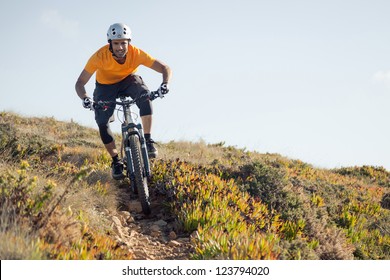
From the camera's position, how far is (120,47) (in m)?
6.74

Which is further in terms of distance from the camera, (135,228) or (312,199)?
(312,199)

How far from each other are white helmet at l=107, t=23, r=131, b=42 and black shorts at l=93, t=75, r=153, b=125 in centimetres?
90

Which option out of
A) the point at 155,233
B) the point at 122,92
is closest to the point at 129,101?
the point at 122,92

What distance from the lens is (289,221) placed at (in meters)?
7.00

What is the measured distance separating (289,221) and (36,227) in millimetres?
4369

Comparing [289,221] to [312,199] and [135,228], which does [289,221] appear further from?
[135,228]

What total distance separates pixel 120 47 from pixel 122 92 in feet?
3.05

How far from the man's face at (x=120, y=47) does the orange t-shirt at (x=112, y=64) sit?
0.77 ft

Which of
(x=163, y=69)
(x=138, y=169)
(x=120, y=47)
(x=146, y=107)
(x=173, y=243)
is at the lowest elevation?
(x=173, y=243)

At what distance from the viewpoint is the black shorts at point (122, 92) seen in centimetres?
697

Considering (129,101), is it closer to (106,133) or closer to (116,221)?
(106,133)

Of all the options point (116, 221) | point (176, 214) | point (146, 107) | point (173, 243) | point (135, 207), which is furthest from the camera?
point (146, 107)
